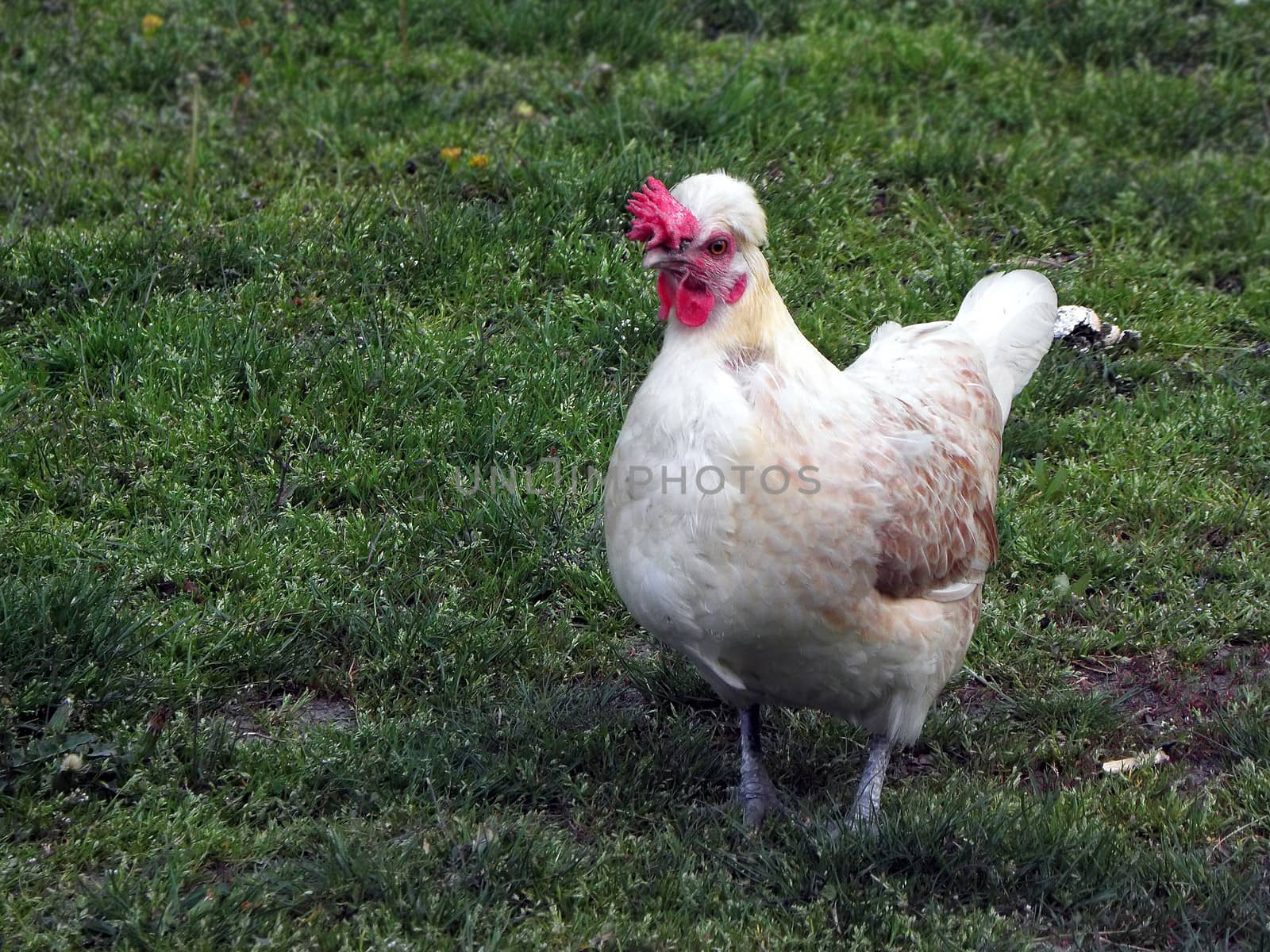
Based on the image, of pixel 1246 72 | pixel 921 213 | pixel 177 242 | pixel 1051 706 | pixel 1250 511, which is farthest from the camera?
pixel 1246 72

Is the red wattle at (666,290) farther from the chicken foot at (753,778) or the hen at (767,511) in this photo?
the chicken foot at (753,778)

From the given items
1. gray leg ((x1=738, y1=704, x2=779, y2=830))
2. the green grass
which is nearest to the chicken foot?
gray leg ((x1=738, y1=704, x2=779, y2=830))

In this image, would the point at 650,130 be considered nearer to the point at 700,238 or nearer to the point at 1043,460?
the point at 1043,460

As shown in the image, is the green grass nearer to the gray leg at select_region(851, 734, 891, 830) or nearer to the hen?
the gray leg at select_region(851, 734, 891, 830)

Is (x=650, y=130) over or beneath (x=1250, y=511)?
over

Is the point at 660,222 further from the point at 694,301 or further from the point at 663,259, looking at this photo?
the point at 694,301

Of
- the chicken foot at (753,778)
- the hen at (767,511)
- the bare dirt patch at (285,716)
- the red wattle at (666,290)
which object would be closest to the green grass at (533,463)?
the bare dirt patch at (285,716)

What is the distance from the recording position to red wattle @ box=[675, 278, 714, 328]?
3.46 meters

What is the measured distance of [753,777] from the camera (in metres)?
3.95

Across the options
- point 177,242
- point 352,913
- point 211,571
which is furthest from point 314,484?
point 352,913

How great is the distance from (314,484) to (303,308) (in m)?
0.98

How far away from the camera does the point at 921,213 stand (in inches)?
252

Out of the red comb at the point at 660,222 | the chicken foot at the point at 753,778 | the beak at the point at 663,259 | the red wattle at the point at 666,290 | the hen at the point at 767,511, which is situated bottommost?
the chicken foot at the point at 753,778

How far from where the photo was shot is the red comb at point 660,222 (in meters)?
3.37
